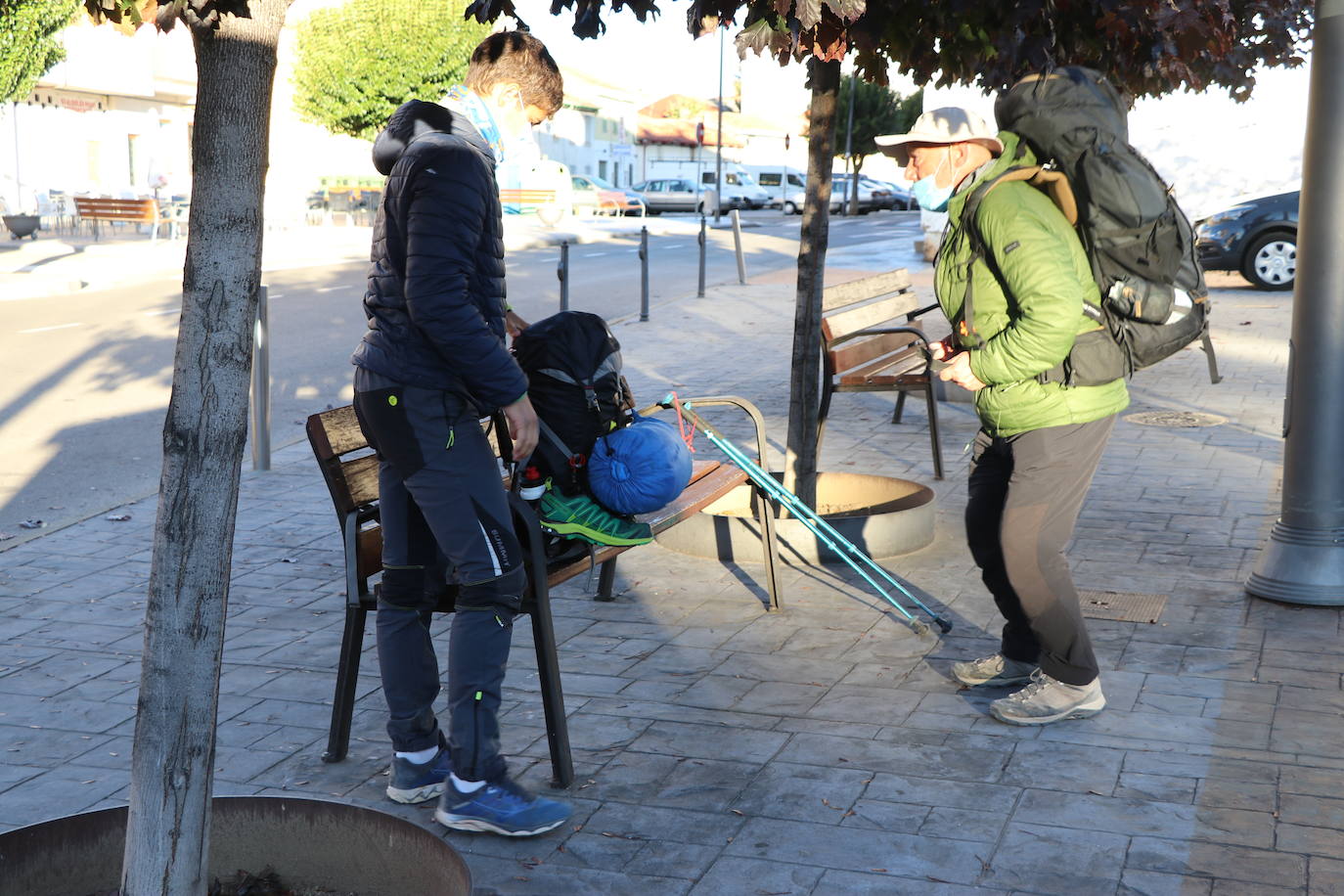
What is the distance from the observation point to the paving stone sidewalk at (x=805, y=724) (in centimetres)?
338

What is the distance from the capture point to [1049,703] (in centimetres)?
423

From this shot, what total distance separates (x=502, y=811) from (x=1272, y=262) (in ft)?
60.7

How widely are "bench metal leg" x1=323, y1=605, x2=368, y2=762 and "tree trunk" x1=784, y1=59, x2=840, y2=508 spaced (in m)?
2.98

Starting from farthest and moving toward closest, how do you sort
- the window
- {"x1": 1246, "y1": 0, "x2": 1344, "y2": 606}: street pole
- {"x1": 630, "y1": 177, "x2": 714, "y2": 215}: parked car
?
{"x1": 630, "y1": 177, "x2": 714, "y2": 215}: parked car
the window
{"x1": 1246, "y1": 0, "x2": 1344, "y2": 606}: street pole

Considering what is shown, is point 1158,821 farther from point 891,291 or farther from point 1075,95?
point 891,291

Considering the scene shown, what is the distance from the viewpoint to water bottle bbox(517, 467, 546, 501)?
395cm

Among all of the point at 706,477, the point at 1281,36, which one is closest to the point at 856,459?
the point at 706,477

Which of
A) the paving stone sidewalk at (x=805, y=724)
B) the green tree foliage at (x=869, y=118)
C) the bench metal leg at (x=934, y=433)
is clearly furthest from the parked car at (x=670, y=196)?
the paving stone sidewalk at (x=805, y=724)

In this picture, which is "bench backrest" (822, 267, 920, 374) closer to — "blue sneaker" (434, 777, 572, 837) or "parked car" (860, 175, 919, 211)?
"blue sneaker" (434, 777, 572, 837)

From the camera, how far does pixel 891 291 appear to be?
945cm

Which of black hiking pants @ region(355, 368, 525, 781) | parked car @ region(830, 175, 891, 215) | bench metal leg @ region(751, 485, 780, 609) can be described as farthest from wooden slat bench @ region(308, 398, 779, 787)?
parked car @ region(830, 175, 891, 215)

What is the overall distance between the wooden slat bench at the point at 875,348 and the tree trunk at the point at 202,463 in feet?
16.6

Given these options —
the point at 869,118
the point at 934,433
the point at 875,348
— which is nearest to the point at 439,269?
the point at 934,433

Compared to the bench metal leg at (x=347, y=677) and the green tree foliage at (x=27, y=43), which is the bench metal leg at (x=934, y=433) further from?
the green tree foliage at (x=27, y=43)
